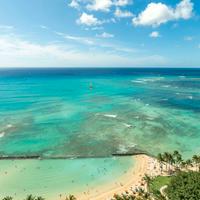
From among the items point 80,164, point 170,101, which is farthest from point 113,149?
point 170,101

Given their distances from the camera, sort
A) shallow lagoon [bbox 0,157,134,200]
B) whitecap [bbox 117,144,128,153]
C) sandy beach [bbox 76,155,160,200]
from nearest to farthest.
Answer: sandy beach [bbox 76,155,160,200]
shallow lagoon [bbox 0,157,134,200]
whitecap [bbox 117,144,128,153]

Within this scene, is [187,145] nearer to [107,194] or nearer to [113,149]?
[113,149]

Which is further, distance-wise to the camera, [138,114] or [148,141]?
[138,114]

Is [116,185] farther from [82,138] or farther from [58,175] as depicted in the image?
[82,138]

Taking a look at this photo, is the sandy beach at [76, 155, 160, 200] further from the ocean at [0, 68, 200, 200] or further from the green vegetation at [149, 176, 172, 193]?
the green vegetation at [149, 176, 172, 193]

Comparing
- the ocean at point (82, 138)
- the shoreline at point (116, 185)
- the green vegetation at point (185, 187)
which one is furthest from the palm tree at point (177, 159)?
the green vegetation at point (185, 187)

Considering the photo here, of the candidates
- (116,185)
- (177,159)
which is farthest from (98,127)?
(177,159)

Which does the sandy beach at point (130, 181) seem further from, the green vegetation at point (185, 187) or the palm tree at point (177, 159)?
the green vegetation at point (185, 187)

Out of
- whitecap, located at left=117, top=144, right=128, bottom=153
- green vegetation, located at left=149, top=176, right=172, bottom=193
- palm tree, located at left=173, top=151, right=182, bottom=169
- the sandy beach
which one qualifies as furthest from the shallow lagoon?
palm tree, located at left=173, top=151, right=182, bottom=169
